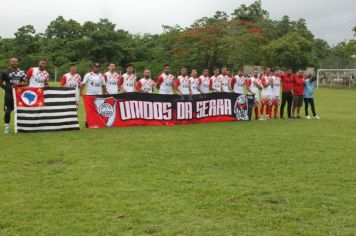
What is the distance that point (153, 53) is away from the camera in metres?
60.3

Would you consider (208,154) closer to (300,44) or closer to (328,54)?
(300,44)

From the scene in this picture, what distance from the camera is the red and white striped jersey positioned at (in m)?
15.7

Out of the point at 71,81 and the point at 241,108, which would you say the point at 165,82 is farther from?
the point at 71,81

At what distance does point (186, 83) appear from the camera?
15.9 metres

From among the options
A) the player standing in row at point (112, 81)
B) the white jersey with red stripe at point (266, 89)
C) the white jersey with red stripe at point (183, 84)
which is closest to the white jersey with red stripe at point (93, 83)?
the player standing in row at point (112, 81)

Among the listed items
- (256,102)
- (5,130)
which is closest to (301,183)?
(5,130)

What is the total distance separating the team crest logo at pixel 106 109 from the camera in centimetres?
1324

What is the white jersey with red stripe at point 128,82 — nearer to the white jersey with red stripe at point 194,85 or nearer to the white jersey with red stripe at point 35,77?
the white jersey with red stripe at point 194,85

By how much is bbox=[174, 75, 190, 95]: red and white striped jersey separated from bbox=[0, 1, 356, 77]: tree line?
3788 cm

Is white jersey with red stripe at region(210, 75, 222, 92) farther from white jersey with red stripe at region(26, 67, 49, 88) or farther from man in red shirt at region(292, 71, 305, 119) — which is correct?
white jersey with red stripe at region(26, 67, 49, 88)

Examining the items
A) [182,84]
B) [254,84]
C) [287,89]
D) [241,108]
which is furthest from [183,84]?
[287,89]

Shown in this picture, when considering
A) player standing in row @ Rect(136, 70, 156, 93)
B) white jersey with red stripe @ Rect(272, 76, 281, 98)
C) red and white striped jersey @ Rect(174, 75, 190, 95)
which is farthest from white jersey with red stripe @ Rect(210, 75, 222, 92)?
player standing in row @ Rect(136, 70, 156, 93)

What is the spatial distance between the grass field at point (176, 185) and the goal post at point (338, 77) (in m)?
46.3

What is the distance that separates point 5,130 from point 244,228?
8895 millimetres
